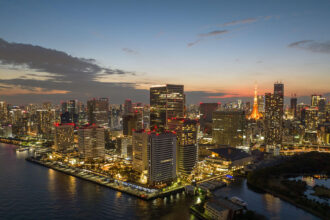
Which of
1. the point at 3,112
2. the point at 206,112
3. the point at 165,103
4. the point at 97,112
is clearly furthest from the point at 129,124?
the point at 3,112

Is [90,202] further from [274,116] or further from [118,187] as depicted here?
[274,116]

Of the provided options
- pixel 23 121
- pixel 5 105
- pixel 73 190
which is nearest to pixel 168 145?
pixel 73 190

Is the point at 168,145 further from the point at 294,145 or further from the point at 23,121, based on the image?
the point at 23,121

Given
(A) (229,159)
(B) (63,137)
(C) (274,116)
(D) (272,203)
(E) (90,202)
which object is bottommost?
(D) (272,203)

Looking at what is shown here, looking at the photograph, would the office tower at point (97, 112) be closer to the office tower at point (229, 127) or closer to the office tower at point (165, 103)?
the office tower at point (165, 103)

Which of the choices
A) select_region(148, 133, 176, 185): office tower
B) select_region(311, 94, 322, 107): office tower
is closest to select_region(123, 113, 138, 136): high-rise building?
select_region(148, 133, 176, 185): office tower

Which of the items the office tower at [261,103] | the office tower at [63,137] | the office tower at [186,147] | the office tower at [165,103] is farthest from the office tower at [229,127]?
the office tower at [261,103]
